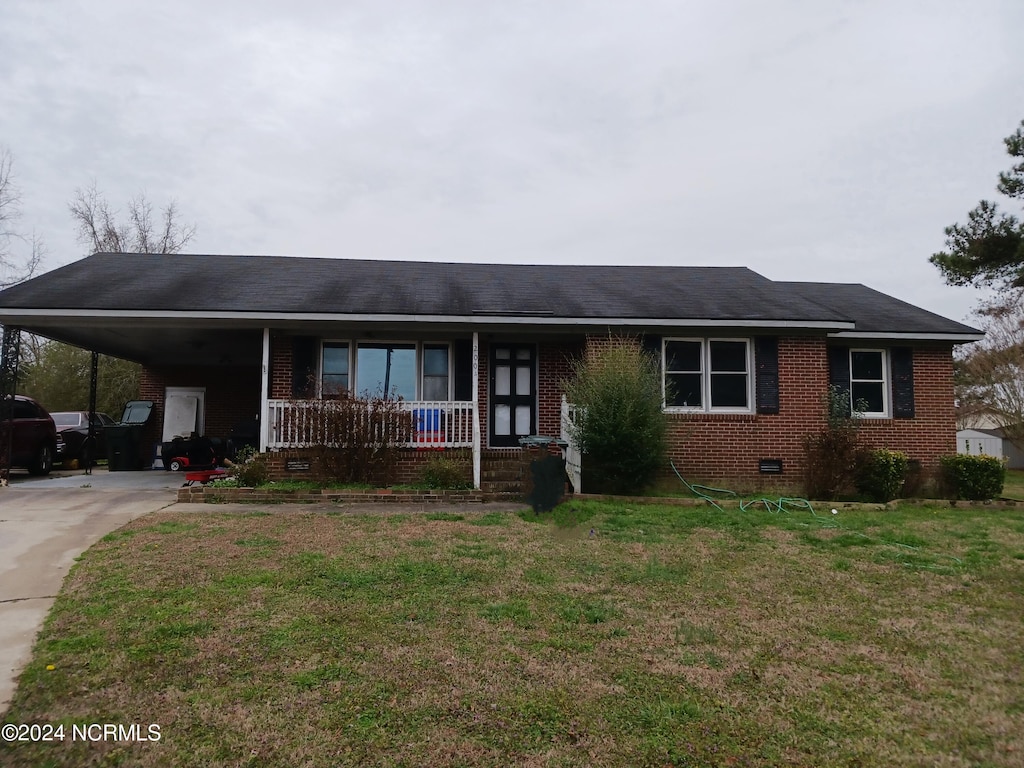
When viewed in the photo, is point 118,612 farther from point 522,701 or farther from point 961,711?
point 961,711

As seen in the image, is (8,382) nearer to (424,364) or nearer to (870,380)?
(424,364)

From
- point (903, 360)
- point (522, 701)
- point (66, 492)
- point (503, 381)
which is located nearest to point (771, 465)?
point (903, 360)

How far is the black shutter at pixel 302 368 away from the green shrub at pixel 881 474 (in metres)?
9.41

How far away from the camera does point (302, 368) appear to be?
11352mm

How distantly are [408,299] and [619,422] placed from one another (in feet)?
14.6

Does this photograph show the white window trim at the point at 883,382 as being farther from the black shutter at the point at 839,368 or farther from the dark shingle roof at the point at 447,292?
the dark shingle roof at the point at 447,292

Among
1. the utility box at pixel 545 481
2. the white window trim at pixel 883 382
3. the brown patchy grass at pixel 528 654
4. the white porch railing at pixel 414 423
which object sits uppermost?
the white window trim at pixel 883 382

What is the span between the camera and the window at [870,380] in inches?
476

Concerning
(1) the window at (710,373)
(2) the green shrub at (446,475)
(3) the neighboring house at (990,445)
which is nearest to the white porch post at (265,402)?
(2) the green shrub at (446,475)

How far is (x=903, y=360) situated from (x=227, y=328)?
1246 cm

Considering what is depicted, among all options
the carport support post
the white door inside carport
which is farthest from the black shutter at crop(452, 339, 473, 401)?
the white door inside carport

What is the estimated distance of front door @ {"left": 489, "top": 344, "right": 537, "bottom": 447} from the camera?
1203 cm

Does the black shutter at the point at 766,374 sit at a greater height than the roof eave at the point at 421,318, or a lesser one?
lesser

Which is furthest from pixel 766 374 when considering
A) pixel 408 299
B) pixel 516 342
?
pixel 408 299
